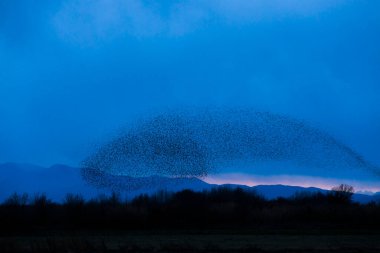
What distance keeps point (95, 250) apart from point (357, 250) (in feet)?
38.0

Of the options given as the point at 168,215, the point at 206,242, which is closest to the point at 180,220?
the point at 168,215

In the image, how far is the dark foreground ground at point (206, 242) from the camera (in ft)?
86.0

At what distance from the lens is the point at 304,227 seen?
137 ft

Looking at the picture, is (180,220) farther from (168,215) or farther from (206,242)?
(206,242)

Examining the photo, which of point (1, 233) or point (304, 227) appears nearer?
point (1, 233)

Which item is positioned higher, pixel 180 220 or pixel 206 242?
pixel 180 220

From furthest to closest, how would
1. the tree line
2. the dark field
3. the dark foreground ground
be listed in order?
the tree line < the dark field < the dark foreground ground

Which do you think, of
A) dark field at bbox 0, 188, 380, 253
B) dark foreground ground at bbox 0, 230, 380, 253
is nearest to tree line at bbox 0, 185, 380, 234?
dark field at bbox 0, 188, 380, 253

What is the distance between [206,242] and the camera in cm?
3066

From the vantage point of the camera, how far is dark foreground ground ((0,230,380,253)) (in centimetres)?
2620

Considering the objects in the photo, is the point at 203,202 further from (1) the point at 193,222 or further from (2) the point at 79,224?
(2) the point at 79,224

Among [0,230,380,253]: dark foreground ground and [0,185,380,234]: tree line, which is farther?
[0,185,380,234]: tree line

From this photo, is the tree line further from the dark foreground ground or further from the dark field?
the dark foreground ground

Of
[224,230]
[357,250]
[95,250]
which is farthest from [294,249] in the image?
[224,230]
